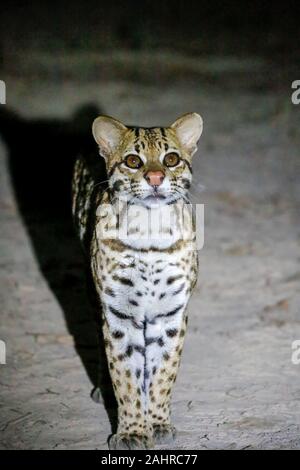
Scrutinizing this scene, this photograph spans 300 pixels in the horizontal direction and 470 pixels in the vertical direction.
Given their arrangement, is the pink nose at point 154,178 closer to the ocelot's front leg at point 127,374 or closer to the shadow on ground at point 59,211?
the ocelot's front leg at point 127,374

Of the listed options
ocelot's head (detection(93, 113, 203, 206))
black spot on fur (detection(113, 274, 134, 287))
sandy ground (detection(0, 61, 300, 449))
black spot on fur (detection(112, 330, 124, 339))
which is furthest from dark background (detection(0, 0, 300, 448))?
black spot on fur (detection(113, 274, 134, 287))

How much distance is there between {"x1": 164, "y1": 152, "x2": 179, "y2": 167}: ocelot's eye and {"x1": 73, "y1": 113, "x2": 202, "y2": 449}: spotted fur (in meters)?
0.02

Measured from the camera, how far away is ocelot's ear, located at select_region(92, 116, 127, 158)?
14.9 feet

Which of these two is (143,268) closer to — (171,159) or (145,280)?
(145,280)

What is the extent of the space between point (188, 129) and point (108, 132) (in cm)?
48

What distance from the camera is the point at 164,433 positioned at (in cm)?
445

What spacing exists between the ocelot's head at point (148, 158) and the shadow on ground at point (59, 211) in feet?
3.05

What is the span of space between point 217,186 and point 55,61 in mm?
5931

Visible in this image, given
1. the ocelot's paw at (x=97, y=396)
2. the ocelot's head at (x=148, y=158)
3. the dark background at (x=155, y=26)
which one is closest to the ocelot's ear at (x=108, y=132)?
the ocelot's head at (x=148, y=158)

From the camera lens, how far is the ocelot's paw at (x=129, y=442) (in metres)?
4.34

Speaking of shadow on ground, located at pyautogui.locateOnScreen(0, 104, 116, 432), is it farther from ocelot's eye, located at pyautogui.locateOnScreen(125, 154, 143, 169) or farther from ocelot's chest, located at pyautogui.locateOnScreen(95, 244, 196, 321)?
ocelot's eye, located at pyautogui.locateOnScreen(125, 154, 143, 169)

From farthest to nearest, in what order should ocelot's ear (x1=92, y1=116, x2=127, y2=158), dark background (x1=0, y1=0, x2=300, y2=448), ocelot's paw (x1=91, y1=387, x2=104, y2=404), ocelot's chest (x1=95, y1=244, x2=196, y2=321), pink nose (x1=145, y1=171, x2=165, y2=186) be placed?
dark background (x1=0, y1=0, x2=300, y2=448)
ocelot's paw (x1=91, y1=387, x2=104, y2=404)
ocelot's ear (x1=92, y1=116, x2=127, y2=158)
ocelot's chest (x1=95, y1=244, x2=196, y2=321)
pink nose (x1=145, y1=171, x2=165, y2=186)

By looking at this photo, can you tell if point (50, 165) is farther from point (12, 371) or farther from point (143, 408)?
point (143, 408)
